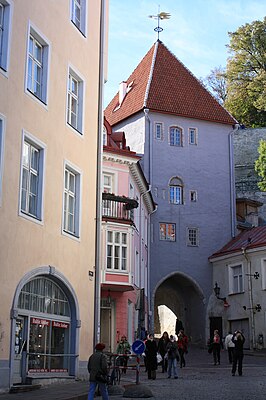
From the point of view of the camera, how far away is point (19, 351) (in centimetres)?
1583

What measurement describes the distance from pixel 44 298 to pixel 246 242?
26.3 meters

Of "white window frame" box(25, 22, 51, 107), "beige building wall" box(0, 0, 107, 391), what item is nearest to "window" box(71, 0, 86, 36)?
"beige building wall" box(0, 0, 107, 391)

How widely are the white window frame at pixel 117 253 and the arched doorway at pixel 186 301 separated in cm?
1259

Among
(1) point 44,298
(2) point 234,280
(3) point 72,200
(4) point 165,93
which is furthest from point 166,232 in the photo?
(1) point 44,298

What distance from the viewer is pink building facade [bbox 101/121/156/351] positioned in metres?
31.6

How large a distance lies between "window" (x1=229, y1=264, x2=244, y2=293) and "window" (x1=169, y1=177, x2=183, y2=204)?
6067mm

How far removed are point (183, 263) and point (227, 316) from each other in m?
4.65

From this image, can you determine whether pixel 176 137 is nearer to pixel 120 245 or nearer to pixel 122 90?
pixel 122 90

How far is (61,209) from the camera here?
1783cm

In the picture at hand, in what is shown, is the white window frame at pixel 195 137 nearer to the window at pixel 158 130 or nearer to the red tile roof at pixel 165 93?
the red tile roof at pixel 165 93

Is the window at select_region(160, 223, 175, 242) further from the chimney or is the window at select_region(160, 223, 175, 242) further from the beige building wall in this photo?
the beige building wall

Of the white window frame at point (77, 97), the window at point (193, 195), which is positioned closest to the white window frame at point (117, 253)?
the white window frame at point (77, 97)

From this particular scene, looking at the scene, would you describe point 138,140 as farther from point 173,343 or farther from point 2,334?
point 2,334

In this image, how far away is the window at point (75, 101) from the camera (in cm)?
1919
